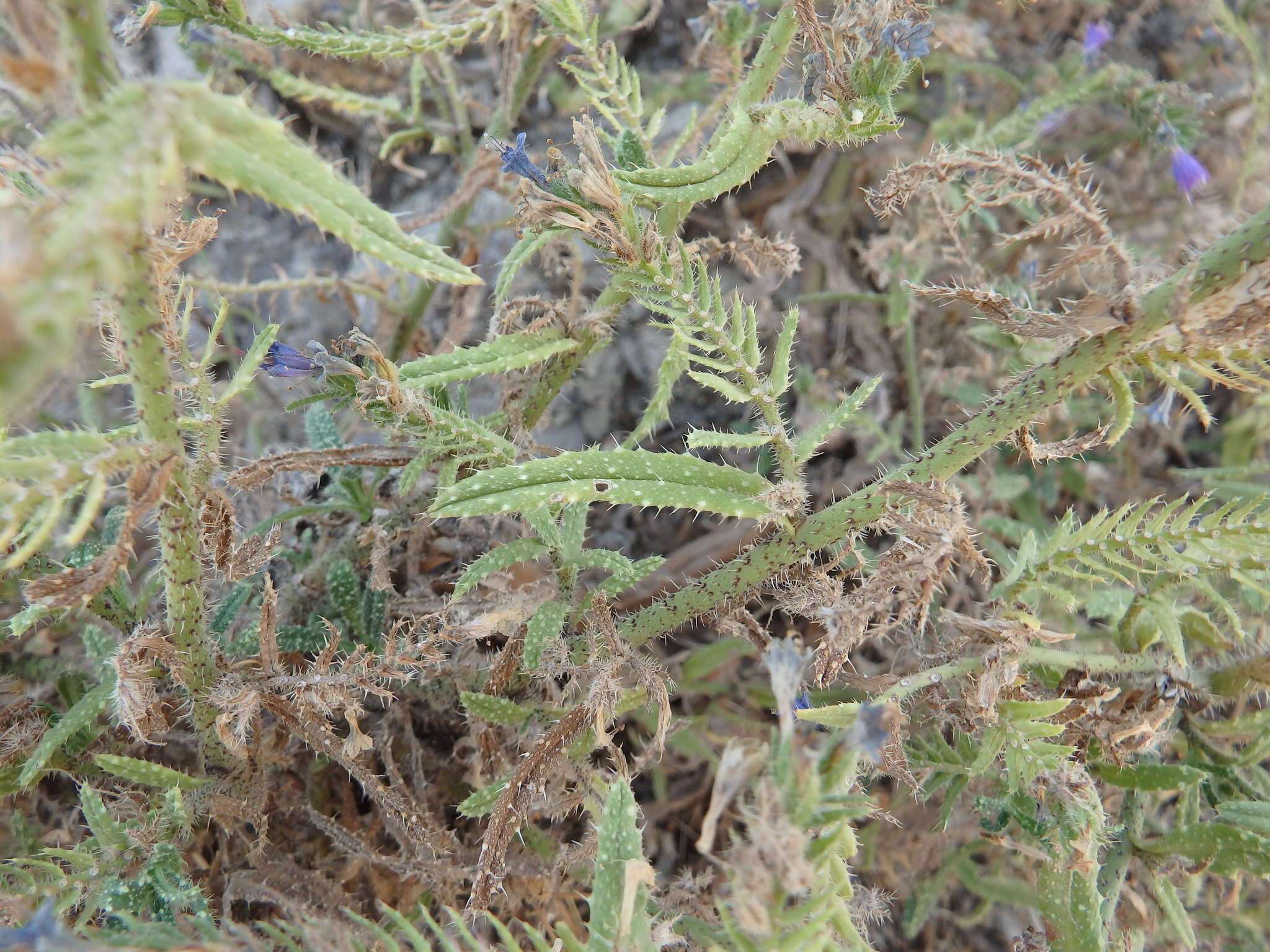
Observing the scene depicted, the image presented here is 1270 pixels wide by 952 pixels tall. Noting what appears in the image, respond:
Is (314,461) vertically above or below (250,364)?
below

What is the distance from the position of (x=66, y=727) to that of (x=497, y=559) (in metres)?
0.85

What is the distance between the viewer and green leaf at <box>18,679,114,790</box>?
1.54m

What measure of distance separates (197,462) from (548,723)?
86 cm

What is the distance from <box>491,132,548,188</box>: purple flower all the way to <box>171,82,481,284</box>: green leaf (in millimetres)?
606

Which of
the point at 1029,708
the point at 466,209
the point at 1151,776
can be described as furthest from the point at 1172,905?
the point at 466,209

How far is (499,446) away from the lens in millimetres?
1602

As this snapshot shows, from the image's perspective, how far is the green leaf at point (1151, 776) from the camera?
1653mm

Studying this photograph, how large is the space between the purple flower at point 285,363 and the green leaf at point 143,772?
2.41ft

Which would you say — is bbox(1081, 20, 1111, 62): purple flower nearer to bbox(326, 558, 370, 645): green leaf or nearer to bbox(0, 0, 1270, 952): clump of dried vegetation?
bbox(0, 0, 1270, 952): clump of dried vegetation

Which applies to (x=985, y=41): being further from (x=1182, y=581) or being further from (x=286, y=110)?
(x=286, y=110)

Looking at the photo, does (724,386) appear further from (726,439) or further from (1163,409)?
(1163,409)

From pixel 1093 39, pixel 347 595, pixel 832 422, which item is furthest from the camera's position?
pixel 1093 39

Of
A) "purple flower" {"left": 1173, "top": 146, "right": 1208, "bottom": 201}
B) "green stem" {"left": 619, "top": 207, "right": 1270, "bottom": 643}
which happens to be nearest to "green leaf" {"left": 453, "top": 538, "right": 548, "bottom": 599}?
"green stem" {"left": 619, "top": 207, "right": 1270, "bottom": 643}

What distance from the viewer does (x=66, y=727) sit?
5.18 feet
